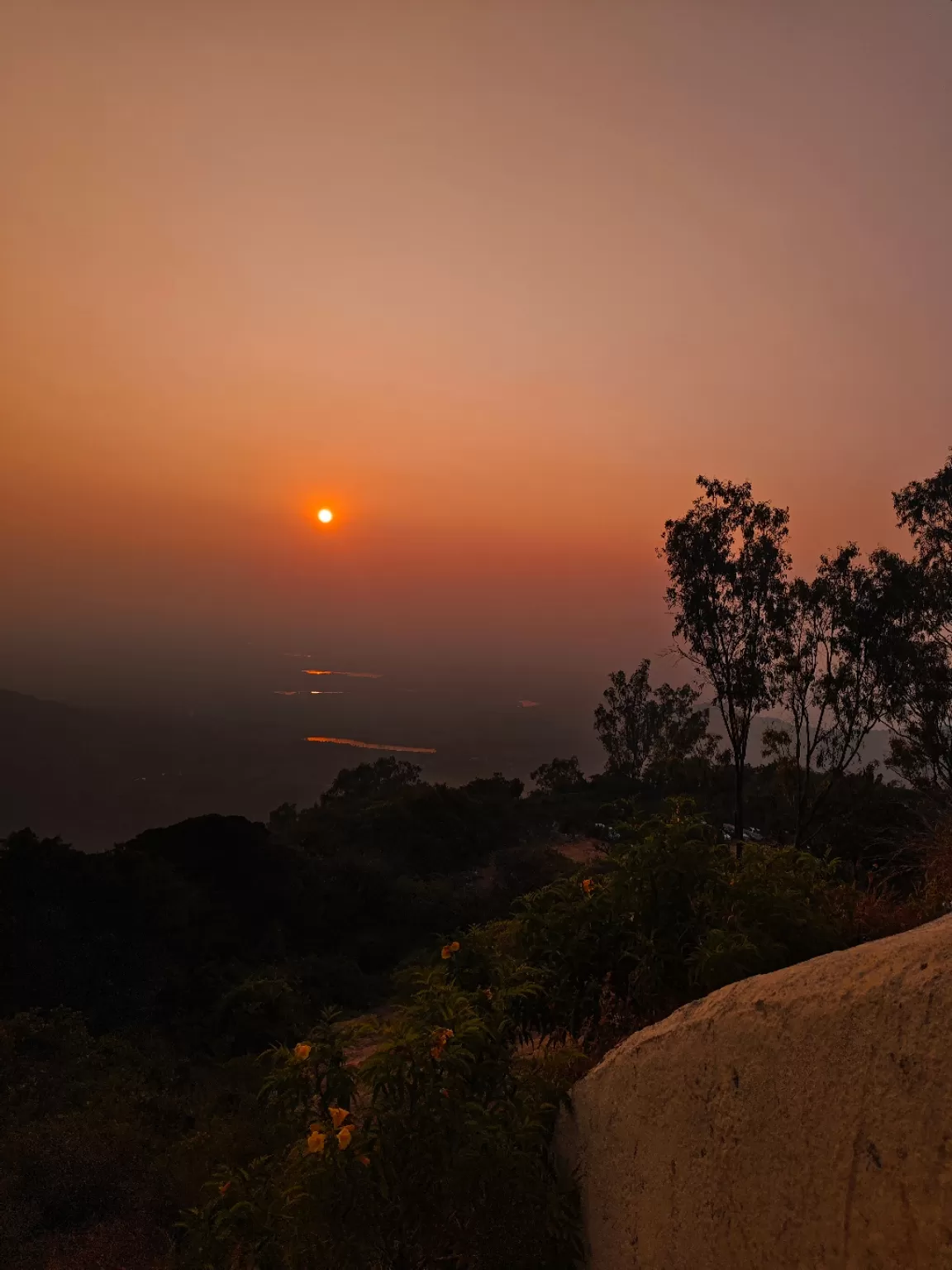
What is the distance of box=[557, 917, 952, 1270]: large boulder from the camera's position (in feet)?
7.84

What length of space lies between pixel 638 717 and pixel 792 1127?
1999 inches

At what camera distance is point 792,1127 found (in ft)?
9.36

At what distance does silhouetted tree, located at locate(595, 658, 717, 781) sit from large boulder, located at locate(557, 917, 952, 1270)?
46906 millimetres

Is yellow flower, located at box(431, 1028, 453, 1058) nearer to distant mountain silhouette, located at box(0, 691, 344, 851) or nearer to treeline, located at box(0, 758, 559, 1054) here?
treeline, located at box(0, 758, 559, 1054)

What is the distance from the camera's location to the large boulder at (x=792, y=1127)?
239cm

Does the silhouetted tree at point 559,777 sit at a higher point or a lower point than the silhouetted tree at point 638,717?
lower

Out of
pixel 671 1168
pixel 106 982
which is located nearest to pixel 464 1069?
pixel 671 1168

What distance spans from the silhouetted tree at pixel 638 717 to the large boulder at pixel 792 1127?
4691 cm

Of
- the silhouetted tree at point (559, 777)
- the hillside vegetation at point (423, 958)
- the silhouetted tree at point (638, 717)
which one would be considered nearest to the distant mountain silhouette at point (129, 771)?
the silhouetted tree at point (559, 777)

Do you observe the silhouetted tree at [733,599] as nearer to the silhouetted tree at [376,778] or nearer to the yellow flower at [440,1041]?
the yellow flower at [440,1041]

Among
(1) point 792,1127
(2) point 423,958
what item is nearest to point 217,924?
(2) point 423,958

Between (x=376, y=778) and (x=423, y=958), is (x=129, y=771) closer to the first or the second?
(x=376, y=778)

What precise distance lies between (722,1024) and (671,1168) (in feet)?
2.65

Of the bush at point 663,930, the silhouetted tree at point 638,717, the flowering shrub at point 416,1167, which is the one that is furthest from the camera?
the silhouetted tree at point 638,717
